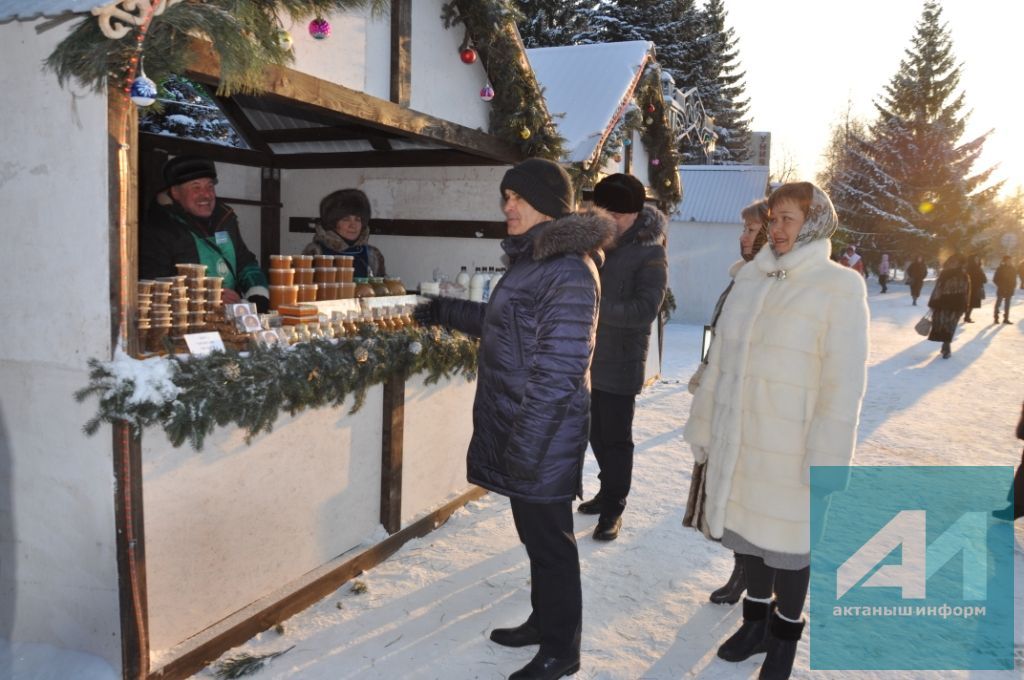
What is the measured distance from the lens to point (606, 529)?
4.58 m

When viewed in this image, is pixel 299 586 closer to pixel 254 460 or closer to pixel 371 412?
pixel 254 460

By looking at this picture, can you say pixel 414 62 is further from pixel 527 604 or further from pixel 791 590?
pixel 791 590

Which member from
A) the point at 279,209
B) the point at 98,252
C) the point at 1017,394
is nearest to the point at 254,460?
the point at 98,252

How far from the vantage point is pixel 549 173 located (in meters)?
2.85

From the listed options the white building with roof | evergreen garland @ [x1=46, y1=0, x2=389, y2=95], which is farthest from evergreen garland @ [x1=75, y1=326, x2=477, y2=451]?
the white building with roof

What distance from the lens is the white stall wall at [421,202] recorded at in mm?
6168

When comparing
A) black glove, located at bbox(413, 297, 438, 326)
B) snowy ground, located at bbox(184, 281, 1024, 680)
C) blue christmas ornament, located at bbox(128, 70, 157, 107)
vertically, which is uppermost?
blue christmas ornament, located at bbox(128, 70, 157, 107)

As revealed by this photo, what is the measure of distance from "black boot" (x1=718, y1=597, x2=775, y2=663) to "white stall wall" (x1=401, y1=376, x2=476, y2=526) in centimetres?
207

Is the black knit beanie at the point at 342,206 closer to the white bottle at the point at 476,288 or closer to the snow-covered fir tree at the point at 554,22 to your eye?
the white bottle at the point at 476,288

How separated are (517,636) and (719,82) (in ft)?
115

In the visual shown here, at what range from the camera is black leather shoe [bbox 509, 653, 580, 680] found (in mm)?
2932

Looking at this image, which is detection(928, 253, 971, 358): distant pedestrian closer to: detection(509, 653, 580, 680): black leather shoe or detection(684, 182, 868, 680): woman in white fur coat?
detection(684, 182, 868, 680): woman in white fur coat

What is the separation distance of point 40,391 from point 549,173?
2.18 m

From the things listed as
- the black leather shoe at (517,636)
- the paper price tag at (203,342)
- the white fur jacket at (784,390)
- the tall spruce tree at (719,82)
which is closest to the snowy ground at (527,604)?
the black leather shoe at (517,636)
